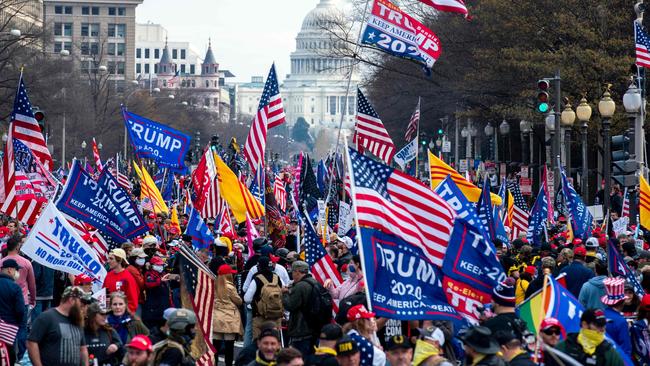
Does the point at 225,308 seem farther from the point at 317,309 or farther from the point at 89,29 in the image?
the point at 89,29

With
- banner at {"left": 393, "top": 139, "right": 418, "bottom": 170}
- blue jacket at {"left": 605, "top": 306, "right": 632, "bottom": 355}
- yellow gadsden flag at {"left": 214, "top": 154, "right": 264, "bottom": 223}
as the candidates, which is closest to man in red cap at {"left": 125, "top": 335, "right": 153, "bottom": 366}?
blue jacket at {"left": 605, "top": 306, "right": 632, "bottom": 355}

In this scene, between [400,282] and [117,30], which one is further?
[117,30]

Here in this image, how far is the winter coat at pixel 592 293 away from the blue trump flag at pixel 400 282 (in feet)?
10.9

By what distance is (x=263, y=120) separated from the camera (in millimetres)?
23344

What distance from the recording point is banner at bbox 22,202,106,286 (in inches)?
560

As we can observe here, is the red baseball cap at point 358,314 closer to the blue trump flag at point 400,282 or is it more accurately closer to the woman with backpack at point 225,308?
the blue trump flag at point 400,282

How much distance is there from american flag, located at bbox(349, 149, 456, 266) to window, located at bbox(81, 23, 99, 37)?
153 metres

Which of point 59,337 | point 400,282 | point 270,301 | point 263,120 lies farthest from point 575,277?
point 263,120

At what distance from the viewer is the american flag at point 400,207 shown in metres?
11.1

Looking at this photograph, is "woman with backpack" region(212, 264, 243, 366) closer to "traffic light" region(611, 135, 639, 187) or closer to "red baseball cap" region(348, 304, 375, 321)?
"red baseball cap" region(348, 304, 375, 321)

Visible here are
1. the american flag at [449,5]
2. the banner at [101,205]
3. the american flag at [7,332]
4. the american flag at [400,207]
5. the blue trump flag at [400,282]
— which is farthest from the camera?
the american flag at [449,5]

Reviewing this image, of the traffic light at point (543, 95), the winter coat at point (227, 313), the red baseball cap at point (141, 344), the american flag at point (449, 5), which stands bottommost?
the winter coat at point (227, 313)

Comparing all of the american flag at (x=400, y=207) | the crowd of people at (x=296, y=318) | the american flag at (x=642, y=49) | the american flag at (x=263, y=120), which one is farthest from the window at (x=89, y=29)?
the american flag at (x=400, y=207)

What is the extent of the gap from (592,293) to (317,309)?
7.66 ft
